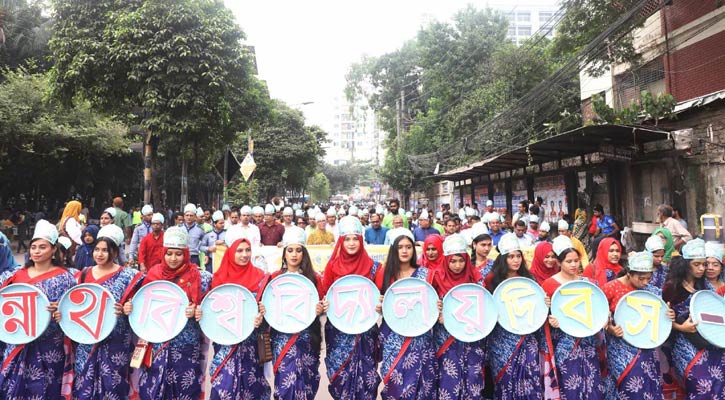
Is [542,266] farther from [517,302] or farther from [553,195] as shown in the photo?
[553,195]

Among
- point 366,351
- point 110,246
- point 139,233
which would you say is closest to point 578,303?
point 366,351

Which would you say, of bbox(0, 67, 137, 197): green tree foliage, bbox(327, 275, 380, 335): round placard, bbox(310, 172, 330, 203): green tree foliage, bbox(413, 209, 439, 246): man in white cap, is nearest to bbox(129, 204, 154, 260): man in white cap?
bbox(413, 209, 439, 246): man in white cap

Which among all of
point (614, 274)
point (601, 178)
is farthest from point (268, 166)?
point (614, 274)

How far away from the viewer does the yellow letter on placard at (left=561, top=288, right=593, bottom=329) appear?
3137 millimetres

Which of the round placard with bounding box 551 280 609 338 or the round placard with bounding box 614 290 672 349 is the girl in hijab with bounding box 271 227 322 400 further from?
the round placard with bounding box 614 290 672 349

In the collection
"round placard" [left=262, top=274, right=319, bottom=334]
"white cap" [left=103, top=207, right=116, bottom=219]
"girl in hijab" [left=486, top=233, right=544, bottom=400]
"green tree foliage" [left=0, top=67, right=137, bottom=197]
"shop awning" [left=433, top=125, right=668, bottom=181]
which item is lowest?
"girl in hijab" [left=486, top=233, right=544, bottom=400]

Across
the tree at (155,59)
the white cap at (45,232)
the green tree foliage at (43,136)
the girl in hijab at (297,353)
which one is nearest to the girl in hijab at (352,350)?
the girl in hijab at (297,353)

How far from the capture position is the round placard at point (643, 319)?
3.12 m

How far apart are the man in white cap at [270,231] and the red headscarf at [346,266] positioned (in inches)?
164

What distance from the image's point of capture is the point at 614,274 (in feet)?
14.2

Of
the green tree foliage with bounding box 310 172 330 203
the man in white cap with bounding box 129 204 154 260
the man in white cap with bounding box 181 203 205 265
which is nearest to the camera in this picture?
the man in white cap with bounding box 129 204 154 260

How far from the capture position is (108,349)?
3.32 meters

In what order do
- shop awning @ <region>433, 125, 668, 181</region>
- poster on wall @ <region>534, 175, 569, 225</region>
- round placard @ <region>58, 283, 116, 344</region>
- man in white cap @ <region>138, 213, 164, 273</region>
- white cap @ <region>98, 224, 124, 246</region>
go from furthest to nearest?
poster on wall @ <region>534, 175, 569, 225</region> < shop awning @ <region>433, 125, 668, 181</region> < man in white cap @ <region>138, 213, 164, 273</region> < white cap @ <region>98, 224, 124, 246</region> < round placard @ <region>58, 283, 116, 344</region>

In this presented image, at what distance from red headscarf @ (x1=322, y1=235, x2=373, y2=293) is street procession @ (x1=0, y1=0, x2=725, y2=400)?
2cm
